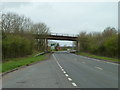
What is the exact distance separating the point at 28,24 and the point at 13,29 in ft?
42.6

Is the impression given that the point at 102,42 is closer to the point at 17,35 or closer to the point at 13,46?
the point at 17,35

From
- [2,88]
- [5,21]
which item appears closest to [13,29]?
[5,21]

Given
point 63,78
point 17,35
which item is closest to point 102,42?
point 17,35

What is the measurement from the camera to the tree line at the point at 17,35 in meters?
46.7

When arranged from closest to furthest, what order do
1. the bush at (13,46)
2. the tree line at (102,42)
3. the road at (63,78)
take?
1. the road at (63,78)
2. the bush at (13,46)
3. the tree line at (102,42)

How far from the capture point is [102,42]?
241 feet

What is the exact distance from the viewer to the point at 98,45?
249 feet

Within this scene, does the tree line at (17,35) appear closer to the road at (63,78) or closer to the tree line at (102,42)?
the tree line at (102,42)

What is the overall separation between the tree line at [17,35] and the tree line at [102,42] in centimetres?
1479

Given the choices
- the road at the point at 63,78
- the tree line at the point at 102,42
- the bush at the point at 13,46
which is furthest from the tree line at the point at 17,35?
the road at the point at 63,78

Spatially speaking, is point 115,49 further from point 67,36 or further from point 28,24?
point 67,36

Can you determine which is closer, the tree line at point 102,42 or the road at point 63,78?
the road at point 63,78

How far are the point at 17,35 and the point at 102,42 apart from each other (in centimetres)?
2684

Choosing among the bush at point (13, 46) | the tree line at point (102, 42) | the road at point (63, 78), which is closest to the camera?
the road at point (63, 78)
